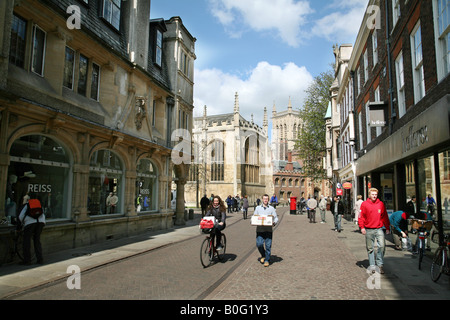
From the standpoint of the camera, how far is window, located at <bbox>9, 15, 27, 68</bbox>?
8327mm

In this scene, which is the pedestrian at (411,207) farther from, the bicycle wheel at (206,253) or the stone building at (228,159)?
the stone building at (228,159)

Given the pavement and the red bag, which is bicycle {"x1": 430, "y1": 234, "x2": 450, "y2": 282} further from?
the red bag

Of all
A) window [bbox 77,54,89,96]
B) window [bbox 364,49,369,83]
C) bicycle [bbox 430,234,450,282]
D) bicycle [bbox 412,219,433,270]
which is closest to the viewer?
bicycle [bbox 430,234,450,282]

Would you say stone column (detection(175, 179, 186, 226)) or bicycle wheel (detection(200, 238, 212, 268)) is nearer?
bicycle wheel (detection(200, 238, 212, 268))

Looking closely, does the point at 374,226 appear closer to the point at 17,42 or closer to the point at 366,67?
the point at 17,42

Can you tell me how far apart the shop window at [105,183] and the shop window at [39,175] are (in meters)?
1.20

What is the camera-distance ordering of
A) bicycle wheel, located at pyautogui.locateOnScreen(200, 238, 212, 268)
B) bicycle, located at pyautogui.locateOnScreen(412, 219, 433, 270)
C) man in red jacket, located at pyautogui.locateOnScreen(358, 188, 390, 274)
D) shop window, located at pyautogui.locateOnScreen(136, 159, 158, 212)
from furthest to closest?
shop window, located at pyautogui.locateOnScreen(136, 159, 158, 212)
bicycle wheel, located at pyautogui.locateOnScreen(200, 238, 212, 268)
bicycle, located at pyautogui.locateOnScreen(412, 219, 433, 270)
man in red jacket, located at pyautogui.locateOnScreen(358, 188, 390, 274)

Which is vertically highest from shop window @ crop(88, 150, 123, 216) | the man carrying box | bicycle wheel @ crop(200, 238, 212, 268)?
shop window @ crop(88, 150, 123, 216)

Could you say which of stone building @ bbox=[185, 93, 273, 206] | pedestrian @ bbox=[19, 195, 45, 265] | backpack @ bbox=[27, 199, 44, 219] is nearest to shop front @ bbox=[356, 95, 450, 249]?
backpack @ bbox=[27, 199, 44, 219]

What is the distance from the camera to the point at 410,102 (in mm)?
9578

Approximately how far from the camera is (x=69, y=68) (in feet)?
34.8

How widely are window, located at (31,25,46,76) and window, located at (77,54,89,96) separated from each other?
1731 millimetres

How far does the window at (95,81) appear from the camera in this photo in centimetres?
1179

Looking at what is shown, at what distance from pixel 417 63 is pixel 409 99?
116 centimetres
